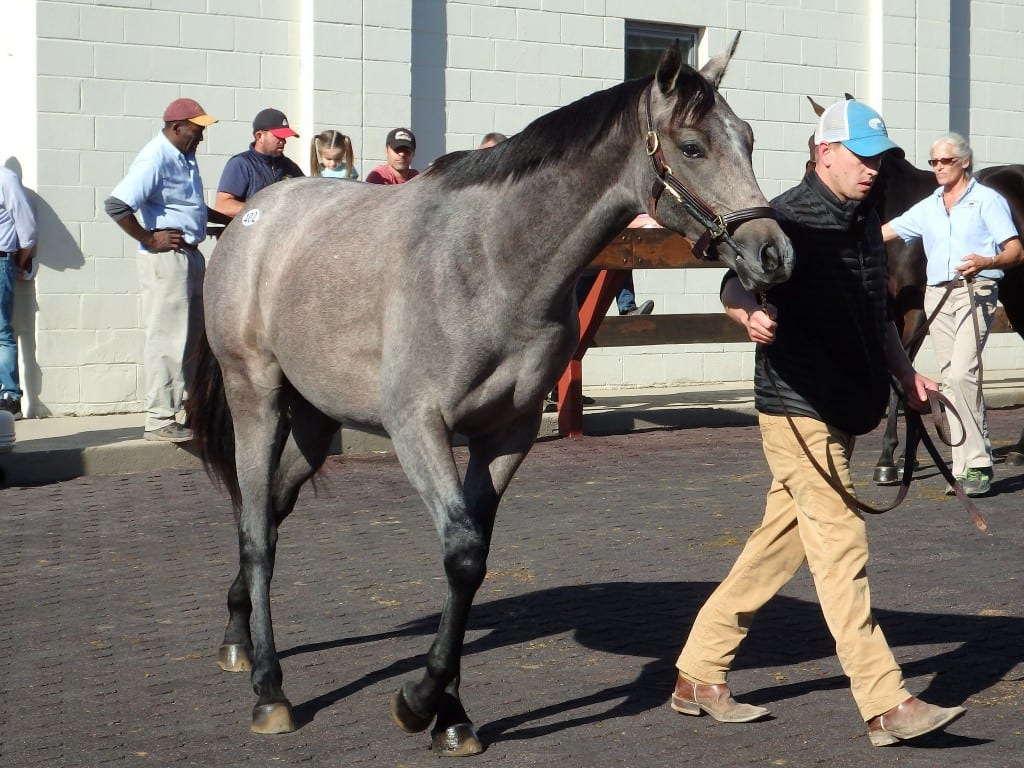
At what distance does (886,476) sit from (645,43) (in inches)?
290

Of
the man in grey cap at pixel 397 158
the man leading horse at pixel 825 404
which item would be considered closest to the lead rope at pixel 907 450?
the man leading horse at pixel 825 404

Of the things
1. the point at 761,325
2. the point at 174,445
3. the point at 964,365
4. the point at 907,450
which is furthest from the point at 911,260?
the point at 761,325

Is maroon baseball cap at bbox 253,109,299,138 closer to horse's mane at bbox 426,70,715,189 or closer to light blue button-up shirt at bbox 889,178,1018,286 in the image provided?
light blue button-up shirt at bbox 889,178,1018,286

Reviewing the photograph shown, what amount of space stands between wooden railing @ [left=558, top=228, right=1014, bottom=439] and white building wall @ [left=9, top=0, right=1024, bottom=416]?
8.57 feet

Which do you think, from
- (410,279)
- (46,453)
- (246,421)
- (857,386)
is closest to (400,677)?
(246,421)

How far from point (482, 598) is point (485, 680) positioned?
1.27m

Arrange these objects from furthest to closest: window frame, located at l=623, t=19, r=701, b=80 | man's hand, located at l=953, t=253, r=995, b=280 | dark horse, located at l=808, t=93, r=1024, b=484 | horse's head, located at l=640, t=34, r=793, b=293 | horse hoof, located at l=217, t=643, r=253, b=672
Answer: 1. window frame, located at l=623, t=19, r=701, b=80
2. dark horse, located at l=808, t=93, r=1024, b=484
3. man's hand, located at l=953, t=253, r=995, b=280
4. horse hoof, located at l=217, t=643, r=253, b=672
5. horse's head, located at l=640, t=34, r=793, b=293

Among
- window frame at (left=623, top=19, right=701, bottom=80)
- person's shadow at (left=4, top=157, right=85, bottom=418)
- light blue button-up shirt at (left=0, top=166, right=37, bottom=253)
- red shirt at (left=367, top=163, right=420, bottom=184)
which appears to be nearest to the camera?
red shirt at (left=367, top=163, right=420, bottom=184)

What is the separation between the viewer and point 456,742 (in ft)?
15.0

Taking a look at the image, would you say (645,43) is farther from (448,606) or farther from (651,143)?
(448,606)

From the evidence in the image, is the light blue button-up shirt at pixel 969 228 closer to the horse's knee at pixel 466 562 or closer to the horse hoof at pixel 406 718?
the horse's knee at pixel 466 562

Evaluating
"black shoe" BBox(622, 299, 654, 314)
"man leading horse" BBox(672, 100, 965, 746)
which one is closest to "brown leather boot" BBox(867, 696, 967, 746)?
"man leading horse" BBox(672, 100, 965, 746)

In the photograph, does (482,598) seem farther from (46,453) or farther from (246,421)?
(46,453)

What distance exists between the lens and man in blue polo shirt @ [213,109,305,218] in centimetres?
1099
